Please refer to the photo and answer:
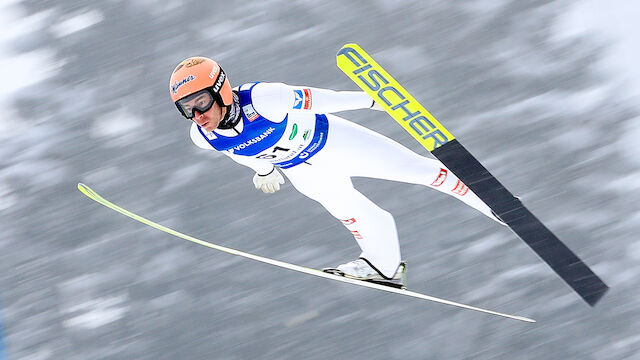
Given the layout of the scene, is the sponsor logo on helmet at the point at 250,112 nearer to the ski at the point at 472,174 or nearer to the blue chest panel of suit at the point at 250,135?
the blue chest panel of suit at the point at 250,135

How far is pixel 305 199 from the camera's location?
6379mm

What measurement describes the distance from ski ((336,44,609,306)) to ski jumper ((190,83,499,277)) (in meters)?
0.11

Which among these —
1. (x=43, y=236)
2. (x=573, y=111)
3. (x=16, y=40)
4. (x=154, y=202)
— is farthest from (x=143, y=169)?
(x=573, y=111)

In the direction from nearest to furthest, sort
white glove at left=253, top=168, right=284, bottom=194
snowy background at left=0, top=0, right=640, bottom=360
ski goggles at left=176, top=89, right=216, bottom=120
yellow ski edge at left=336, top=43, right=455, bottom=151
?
ski goggles at left=176, top=89, right=216, bottom=120 < yellow ski edge at left=336, top=43, right=455, bottom=151 < white glove at left=253, top=168, right=284, bottom=194 < snowy background at left=0, top=0, right=640, bottom=360

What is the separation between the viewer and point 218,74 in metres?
4.88

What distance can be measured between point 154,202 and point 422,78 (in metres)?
1.68

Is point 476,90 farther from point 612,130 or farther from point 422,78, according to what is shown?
point 612,130

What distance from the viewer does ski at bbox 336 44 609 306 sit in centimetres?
495

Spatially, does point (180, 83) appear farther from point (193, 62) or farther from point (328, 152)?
point (328, 152)

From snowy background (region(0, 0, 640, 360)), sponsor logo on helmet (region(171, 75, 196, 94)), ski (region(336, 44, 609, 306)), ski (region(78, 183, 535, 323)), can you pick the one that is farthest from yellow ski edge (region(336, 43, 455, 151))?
snowy background (region(0, 0, 640, 360))

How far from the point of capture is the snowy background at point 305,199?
6.19 m

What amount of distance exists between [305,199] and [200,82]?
1690 millimetres

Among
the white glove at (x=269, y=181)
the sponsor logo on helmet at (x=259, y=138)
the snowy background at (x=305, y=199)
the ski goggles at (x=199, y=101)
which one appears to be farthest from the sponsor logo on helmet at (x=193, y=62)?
the snowy background at (x=305, y=199)

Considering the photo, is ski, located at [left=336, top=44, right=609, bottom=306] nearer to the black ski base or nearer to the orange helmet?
the black ski base
